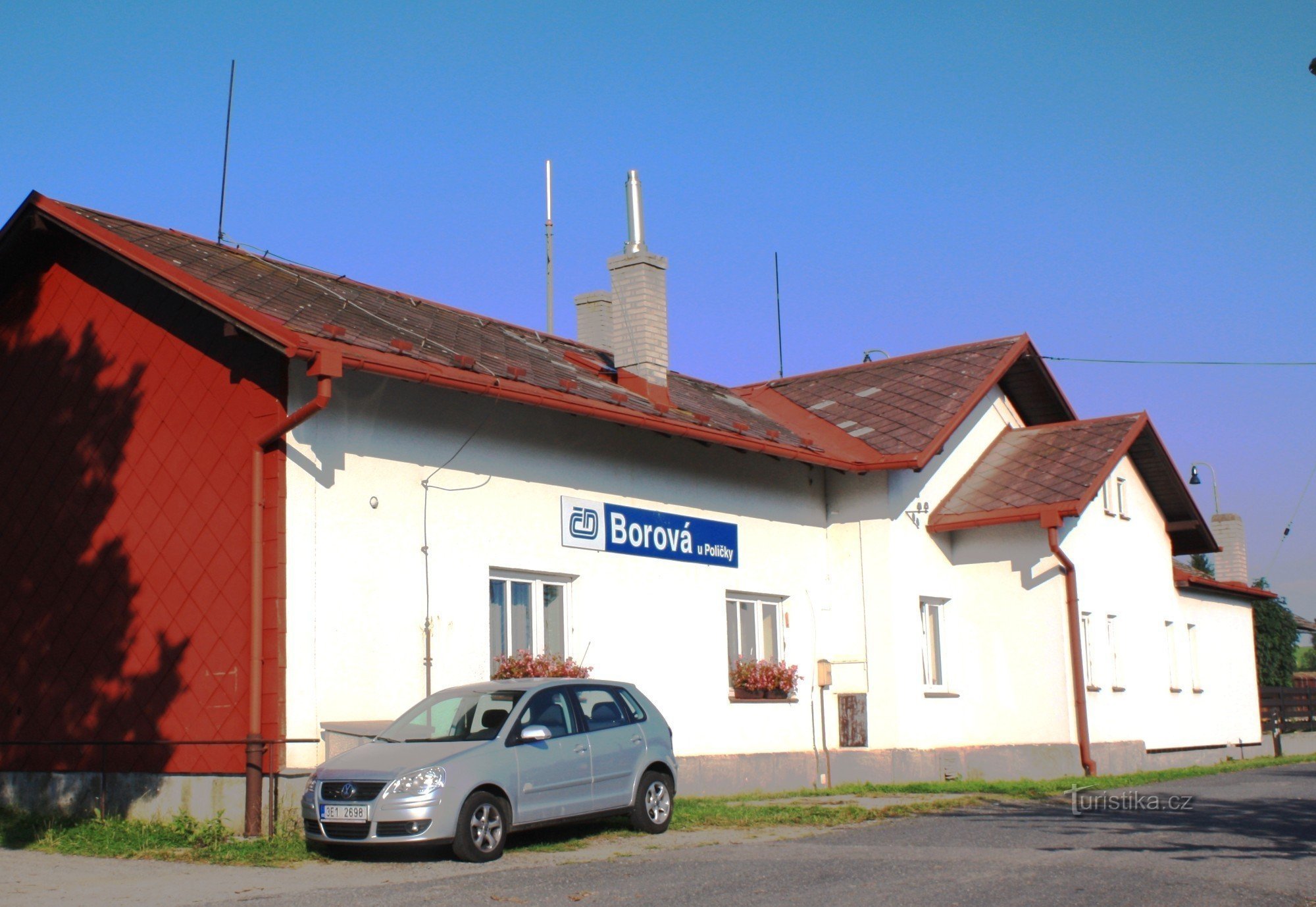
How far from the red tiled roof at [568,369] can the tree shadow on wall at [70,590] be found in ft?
4.92

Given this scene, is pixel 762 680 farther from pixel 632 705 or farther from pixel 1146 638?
pixel 1146 638

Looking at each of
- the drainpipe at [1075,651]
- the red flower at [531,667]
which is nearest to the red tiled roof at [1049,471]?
the drainpipe at [1075,651]

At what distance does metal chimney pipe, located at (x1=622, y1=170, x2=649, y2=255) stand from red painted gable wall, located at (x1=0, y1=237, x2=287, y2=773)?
7.17 m

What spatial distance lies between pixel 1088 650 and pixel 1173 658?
16.4 ft

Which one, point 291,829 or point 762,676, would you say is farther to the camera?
point 762,676

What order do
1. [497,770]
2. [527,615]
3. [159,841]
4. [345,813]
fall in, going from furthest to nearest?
[527,615] → [159,841] → [497,770] → [345,813]

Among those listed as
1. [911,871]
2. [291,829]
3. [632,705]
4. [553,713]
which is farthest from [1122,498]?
[291,829]

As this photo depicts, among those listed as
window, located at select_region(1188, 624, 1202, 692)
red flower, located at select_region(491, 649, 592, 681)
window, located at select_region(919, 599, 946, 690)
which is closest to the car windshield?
red flower, located at select_region(491, 649, 592, 681)

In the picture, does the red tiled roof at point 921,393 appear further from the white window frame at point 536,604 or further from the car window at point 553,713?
the car window at point 553,713

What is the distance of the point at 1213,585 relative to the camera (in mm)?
27344

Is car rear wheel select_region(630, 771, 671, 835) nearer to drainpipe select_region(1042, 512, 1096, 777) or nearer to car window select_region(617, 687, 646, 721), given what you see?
car window select_region(617, 687, 646, 721)

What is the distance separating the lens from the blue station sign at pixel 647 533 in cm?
1582

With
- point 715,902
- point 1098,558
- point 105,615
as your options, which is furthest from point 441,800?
point 1098,558

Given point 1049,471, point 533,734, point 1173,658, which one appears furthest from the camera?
point 1173,658
